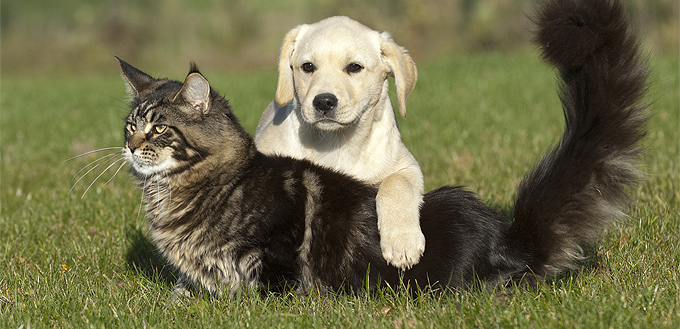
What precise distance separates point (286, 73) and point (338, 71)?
41 cm

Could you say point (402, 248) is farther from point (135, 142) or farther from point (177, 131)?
point (135, 142)

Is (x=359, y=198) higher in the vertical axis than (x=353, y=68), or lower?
lower

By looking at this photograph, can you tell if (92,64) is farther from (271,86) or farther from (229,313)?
(229,313)

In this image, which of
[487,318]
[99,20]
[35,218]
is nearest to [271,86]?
[35,218]

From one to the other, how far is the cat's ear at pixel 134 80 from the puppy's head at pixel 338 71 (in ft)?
2.71

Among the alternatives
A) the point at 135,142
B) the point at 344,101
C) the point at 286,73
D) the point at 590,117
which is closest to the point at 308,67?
the point at 286,73

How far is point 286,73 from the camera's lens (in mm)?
4246

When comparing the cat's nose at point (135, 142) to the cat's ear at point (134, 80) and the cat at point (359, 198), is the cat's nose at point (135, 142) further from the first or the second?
the cat's ear at point (134, 80)

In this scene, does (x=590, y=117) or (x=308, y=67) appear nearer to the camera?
(x=590, y=117)

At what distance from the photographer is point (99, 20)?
2764cm

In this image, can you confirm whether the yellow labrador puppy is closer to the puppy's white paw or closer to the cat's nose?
the puppy's white paw

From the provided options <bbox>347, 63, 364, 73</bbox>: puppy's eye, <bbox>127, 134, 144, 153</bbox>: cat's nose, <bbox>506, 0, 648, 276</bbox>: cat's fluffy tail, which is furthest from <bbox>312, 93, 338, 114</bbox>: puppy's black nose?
<bbox>506, 0, 648, 276</bbox>: cat's fluffy tail

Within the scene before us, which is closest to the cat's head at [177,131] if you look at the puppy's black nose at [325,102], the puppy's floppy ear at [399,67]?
the puppy's black nose at [325,102]

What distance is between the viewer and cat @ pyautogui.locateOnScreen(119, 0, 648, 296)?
3.20m
